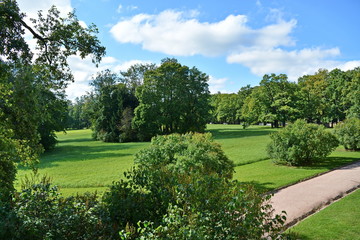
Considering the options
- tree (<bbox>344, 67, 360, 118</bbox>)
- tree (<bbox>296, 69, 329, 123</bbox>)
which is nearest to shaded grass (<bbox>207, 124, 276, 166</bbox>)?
tree (<bbox>296, 69, 329, 123</bbox>)

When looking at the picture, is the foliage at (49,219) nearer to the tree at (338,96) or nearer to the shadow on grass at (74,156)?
the shadow on grass at (74,156)

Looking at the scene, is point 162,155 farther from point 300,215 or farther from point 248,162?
point 248,162

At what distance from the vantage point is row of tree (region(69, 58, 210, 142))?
3762cm

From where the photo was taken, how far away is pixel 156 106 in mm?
38031

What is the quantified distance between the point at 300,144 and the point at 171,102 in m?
27.0

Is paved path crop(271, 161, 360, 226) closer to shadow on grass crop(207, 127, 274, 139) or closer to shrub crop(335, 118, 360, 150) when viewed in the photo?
shrub crop(335, 118, 360, 150)

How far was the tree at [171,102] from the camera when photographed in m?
37.3

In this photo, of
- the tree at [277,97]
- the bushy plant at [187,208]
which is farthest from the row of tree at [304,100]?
the bushy plant at [187,208]

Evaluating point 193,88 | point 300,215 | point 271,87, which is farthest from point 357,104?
point 300,215

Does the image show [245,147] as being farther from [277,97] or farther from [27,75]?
[277,97]

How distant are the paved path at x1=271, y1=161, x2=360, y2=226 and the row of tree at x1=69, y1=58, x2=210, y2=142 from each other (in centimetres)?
2790

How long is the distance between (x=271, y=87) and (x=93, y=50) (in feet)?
162

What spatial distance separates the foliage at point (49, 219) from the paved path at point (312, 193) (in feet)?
16.9

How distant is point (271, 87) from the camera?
51531mm
